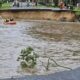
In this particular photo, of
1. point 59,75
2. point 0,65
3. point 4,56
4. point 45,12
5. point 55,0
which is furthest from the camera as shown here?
point 55,0

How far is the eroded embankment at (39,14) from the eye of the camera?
5356 cm

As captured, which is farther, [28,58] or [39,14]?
[39,14]

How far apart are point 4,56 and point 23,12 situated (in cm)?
3780

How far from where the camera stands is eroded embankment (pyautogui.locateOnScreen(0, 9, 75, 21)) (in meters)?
53.6

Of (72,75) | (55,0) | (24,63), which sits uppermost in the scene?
(72,75)

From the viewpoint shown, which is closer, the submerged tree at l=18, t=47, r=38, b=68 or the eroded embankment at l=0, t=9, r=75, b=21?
the submerged tree at l=18, t=47, r=38, b=68

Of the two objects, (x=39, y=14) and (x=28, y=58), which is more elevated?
(x=28, y=58)

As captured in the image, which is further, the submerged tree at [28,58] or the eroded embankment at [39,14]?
the eroded embankment at [39,14]

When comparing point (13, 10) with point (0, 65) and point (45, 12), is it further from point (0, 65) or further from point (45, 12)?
point (0, 65)

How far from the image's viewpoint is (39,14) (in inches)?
2219

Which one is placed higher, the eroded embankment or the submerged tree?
the submerged tree

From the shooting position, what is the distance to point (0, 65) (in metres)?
16.4

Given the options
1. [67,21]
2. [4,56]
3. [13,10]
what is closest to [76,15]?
[67,21]

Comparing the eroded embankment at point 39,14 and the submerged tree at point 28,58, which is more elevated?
the submerged tree at point 28,58
